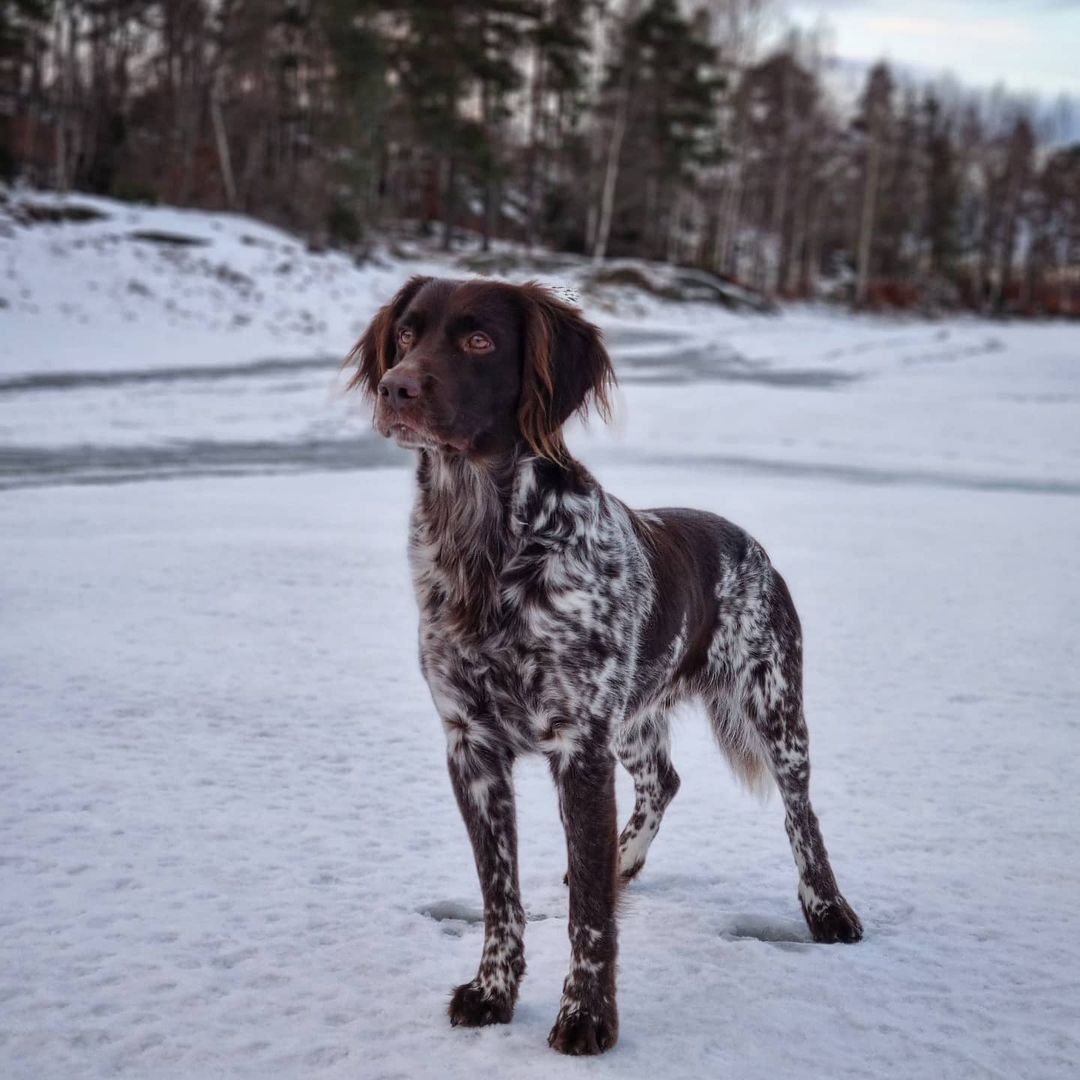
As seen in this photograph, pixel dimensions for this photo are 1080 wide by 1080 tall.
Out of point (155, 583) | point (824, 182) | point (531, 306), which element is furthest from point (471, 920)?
point (824, 182)

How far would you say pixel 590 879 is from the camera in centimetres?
280

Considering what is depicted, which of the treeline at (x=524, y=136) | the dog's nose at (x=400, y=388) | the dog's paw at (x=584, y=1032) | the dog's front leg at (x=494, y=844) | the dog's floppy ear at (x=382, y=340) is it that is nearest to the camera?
the dog's paw at (x=584, y=1032)

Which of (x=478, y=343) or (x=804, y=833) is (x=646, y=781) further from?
(x=478, y=343)

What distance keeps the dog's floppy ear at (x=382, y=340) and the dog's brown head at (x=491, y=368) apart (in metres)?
0.03

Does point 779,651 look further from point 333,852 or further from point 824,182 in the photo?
point 824,182

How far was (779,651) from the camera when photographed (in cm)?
360

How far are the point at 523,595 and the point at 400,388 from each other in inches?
22.4

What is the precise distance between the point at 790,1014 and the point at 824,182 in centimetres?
6080

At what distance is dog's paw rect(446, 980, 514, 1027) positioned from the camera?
2789mm

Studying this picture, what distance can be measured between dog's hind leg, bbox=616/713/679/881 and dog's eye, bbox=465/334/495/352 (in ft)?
4.50

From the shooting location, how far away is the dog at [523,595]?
2.78 m

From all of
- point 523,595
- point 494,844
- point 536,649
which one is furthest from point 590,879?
point 523,595

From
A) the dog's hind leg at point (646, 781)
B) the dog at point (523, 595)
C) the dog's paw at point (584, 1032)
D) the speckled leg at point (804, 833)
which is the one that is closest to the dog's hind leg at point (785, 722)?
the speckled leg at point (804, 833)

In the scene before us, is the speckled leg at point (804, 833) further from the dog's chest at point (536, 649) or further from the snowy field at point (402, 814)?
the dog's chest at point (536, 649)
